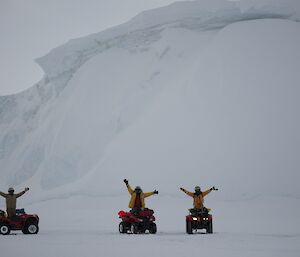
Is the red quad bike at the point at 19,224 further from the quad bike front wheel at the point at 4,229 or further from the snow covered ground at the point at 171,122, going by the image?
the snow covered ground at the point at 171,122

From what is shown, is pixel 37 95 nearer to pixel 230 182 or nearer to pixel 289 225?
pixel 230 182

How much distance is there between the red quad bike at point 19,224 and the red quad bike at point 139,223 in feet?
9.61

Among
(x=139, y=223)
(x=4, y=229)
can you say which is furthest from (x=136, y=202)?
(x=4, y=229)

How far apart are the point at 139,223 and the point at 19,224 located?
3896 millimetres

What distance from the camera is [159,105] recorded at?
3728 centimetres

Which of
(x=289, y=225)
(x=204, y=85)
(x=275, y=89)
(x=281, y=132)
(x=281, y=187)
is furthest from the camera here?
(x=204, y=85)

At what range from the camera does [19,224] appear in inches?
597

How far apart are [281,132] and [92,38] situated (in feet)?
72.0

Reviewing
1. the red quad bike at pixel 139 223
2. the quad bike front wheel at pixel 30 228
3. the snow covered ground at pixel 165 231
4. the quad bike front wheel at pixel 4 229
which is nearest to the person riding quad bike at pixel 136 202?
the red quad bike at pixel 139 223

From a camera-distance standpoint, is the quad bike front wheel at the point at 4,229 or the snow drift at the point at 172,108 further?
the snow drift at the point at 172,108

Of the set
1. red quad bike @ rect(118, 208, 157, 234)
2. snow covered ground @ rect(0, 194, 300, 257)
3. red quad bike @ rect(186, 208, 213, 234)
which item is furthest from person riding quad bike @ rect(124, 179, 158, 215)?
red quad bike @ rect(186, 208, 213, 234)

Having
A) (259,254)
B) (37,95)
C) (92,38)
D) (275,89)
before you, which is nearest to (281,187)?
(275,89)

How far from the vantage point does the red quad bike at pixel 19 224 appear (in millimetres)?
15031

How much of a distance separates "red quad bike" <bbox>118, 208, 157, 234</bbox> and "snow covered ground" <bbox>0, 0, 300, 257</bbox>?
384cm
